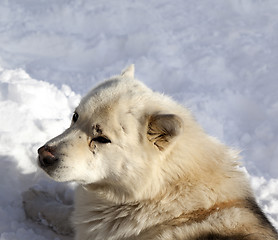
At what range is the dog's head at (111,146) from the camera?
132 inches

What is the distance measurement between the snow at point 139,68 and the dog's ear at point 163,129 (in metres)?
1.26

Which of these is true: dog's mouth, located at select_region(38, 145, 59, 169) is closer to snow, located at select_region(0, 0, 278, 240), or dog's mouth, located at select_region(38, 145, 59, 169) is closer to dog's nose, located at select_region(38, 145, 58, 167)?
dog's nose, located at select_region(38, 145, 58, 167)

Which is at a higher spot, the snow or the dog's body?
the snow

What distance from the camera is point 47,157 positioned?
3.34m

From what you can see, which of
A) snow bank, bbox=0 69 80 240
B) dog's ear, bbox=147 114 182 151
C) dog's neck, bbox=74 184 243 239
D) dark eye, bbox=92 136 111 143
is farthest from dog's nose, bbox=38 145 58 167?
snow bank, bbox=0 69 80 240

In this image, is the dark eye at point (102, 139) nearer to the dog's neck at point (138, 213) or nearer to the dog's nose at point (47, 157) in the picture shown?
the dog's nose at point (47, 157)

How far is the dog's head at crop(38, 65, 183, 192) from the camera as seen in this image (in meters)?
3.35

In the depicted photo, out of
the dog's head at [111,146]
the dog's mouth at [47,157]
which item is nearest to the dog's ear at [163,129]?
the dog's head at [111,146]

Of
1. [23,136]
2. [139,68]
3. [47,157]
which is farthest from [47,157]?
[139,68]

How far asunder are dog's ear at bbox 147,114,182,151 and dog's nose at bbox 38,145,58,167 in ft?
2.59

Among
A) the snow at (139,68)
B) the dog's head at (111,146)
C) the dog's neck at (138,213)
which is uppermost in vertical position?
the snow at (139,68)

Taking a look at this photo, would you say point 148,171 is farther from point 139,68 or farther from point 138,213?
point 139,68

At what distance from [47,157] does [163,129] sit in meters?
0.95

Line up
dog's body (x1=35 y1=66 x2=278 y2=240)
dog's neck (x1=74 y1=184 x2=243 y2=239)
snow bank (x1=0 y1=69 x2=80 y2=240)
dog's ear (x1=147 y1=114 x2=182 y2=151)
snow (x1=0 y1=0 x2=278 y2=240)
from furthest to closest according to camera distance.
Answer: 1. snow (x1=0 y1=0 x2=278 y2=240)
2. snow bank (x1=0 y1=69 x2=80 y2=240)
3. dog's neck (x1=74 y1=184 x2=243 y2=239)
4. dog's body (x1=35 y1=66 x2=278 y2=240)
5. dog's ear (x1=147 y1=114 x2=182 y2=151)
